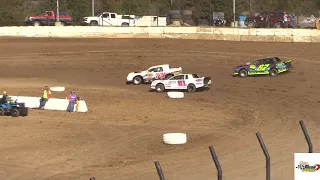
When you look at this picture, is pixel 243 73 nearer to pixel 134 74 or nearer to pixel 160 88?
pixel 160 88

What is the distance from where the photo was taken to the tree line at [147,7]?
62.9 m

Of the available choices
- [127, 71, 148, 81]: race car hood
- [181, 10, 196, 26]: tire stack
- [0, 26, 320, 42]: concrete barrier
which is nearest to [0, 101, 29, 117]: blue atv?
[127, 71, 148, 81]: race car hood

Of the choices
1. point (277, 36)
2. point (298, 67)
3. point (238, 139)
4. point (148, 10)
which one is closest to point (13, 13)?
point (148, 10)

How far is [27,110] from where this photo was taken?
2611 centimetres

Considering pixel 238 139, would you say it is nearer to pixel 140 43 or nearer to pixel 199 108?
pixel 199 108

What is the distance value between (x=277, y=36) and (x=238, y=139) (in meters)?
26.2

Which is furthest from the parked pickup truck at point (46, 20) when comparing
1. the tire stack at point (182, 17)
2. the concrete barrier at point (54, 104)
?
the concrete barrier at point (54, 104)

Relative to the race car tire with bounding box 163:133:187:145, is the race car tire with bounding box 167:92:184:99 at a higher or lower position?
higher

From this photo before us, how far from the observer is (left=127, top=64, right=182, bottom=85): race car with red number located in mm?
35156

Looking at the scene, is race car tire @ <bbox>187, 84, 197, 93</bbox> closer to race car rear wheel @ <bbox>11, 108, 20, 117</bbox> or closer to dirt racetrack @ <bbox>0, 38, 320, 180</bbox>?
dirt racetrack @ <bbox>0, 38, 320, 180</bbox>

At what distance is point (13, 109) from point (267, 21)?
31.6 m

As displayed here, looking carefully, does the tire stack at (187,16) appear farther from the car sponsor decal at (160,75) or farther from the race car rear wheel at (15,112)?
the race car rear wheel at (15,112)

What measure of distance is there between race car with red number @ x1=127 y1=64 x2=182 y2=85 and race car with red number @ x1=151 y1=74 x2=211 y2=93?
164cm

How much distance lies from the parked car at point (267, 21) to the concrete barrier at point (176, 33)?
6195 millimetres
